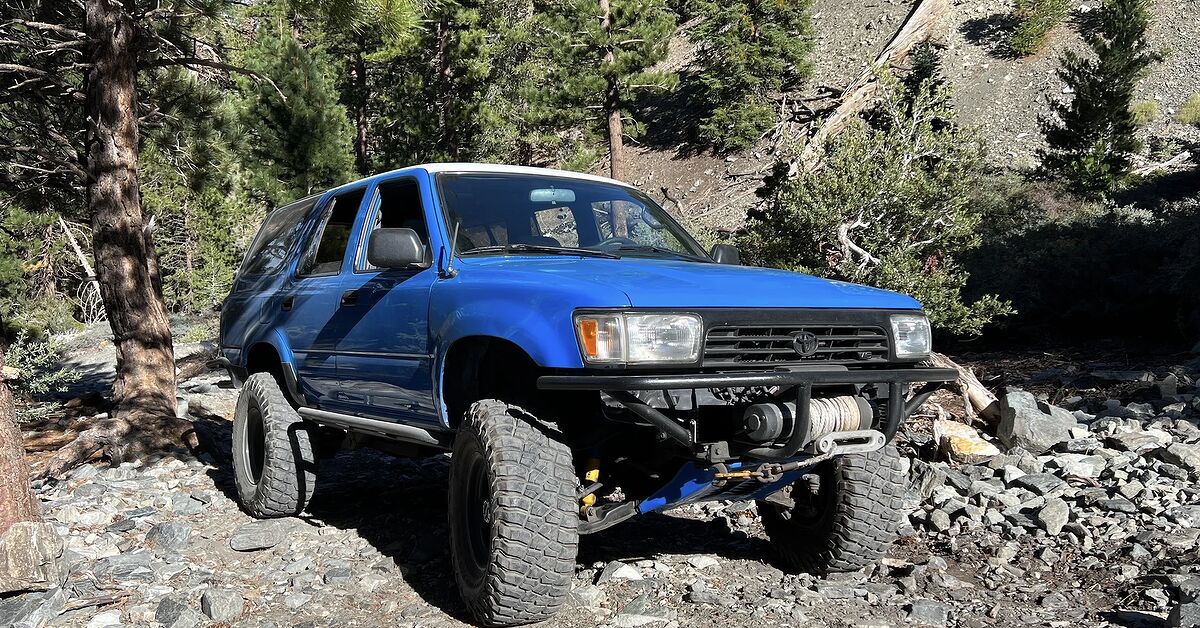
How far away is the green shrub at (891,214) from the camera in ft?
36.6

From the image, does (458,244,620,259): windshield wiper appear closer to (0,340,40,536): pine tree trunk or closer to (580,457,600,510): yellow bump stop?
(580,457,600,510): yellow bump stop

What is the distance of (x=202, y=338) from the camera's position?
22203 millimetres

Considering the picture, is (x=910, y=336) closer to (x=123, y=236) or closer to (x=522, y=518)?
(x=522, y=518)

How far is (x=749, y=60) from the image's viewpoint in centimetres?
4000

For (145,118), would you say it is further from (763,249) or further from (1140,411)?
(1140,411)

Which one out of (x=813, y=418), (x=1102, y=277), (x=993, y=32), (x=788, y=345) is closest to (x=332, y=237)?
(x=788, y=345)

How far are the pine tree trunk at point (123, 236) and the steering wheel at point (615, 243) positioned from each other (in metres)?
5.46

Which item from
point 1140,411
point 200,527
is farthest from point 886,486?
point 1140,411

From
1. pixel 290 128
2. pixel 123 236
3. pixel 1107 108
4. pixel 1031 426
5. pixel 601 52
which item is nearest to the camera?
pixel 1031 426

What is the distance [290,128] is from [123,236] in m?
14.8

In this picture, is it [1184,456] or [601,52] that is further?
[601,52]

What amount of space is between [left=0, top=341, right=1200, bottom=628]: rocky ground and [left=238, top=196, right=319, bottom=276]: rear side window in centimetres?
172

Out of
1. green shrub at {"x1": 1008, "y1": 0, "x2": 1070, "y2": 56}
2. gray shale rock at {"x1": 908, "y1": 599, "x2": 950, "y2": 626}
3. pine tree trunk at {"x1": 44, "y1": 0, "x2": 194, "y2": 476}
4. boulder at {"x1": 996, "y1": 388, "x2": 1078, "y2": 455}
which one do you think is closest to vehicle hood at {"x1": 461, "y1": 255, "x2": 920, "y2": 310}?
gray shale rock at {"x1": 908, "y1": 599, "x2": 950, "y2": 626}

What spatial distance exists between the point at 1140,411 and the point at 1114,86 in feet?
66.6
